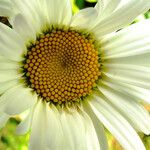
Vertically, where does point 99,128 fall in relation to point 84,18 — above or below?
below

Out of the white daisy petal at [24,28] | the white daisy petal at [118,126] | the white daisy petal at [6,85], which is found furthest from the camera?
the white daisy petal at [118,126]

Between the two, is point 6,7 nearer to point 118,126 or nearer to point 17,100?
point 17,100

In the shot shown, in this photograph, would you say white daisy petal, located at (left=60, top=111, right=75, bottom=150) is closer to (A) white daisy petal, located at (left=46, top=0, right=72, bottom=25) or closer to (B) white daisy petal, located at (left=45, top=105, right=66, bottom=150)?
(B) white daisy petal, located at (left=45, top=105, right=66, bottom=150)

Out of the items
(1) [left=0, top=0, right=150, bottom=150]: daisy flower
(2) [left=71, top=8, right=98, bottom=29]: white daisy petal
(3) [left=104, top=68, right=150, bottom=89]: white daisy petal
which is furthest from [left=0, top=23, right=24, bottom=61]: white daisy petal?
(3) [left=104, top=68, right=150, bottom=89]: white daisy petal

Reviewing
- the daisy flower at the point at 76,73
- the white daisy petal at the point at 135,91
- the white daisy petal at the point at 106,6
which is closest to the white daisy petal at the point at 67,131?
the daisy flower at the point at 76,73

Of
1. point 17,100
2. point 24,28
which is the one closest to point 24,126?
point 17,100

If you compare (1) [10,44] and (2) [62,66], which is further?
(2) [62,66]

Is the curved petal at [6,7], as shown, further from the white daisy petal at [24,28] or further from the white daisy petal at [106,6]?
the white daisy petal at [106,6]

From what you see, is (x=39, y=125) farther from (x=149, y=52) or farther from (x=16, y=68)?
(x=149, y=52)
